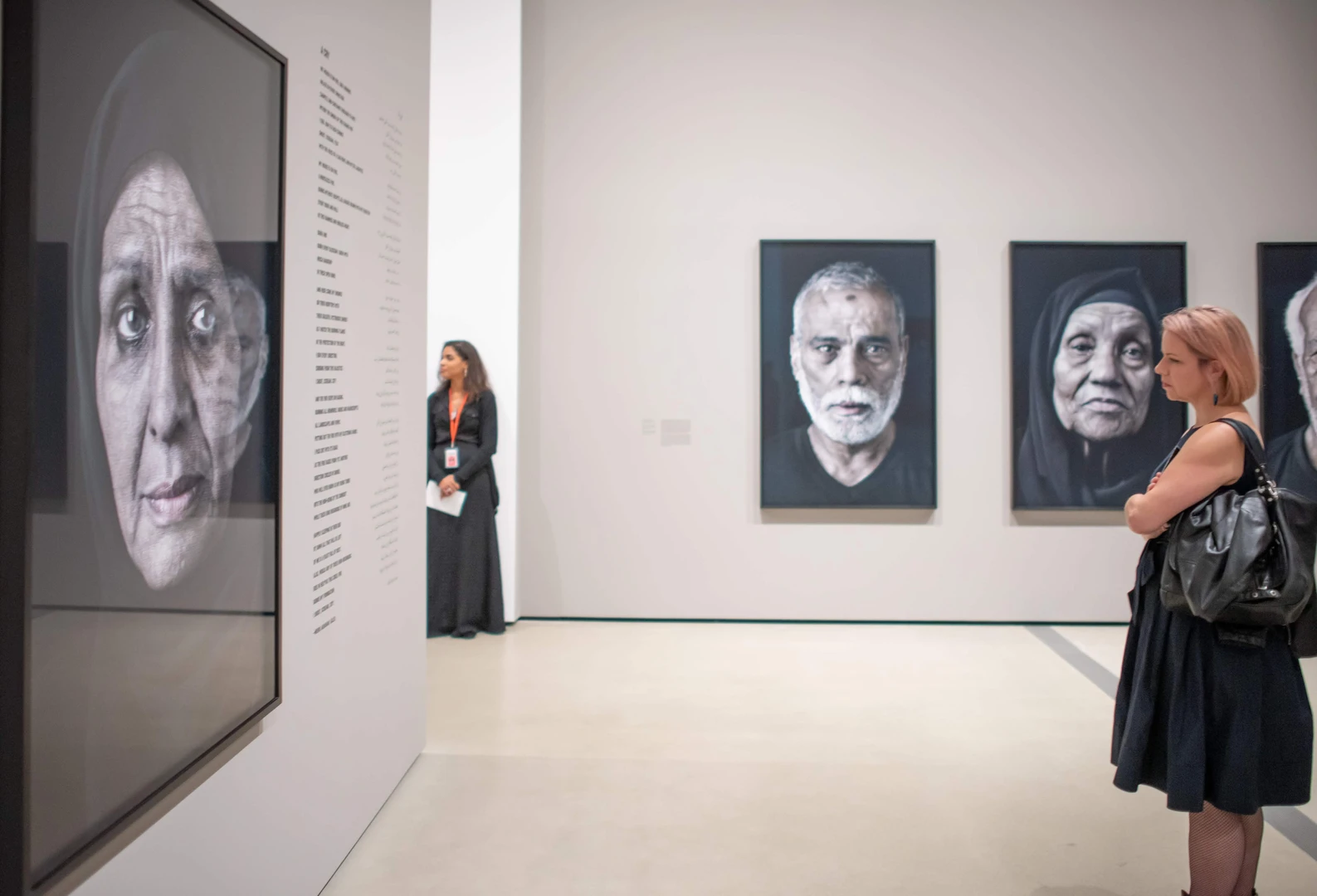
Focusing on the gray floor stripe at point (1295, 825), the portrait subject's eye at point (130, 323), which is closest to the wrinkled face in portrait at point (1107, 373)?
the gray floor stripe at point (1295, 825)

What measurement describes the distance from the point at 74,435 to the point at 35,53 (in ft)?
1.95

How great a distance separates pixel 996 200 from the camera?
269 inches

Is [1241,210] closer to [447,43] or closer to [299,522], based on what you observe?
[447,43]

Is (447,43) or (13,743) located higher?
(447,43)

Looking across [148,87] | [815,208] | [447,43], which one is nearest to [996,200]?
[815,208]

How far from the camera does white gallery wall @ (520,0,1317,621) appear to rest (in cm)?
682

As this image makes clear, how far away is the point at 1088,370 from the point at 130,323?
6377 millimetres

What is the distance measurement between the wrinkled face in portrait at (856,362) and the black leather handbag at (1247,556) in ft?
13.8

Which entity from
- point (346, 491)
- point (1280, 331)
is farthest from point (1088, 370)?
point (346, 491)

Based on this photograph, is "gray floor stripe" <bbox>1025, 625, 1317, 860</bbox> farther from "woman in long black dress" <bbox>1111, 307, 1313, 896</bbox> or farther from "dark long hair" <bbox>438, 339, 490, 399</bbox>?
"dark long hair" <bbox>438, 339, 490, 399</bbox>

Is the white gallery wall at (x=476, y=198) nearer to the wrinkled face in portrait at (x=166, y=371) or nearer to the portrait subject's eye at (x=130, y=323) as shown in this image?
the wrinkled face in portrait at (x=166, y=371)

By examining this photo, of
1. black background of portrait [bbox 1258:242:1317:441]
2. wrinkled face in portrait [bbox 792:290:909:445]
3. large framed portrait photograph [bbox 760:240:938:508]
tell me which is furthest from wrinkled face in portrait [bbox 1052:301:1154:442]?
wrinkled face in portrait [bbox 792:290:909:445]

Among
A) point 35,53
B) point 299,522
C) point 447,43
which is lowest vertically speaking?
point 299,522

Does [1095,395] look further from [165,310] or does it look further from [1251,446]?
[165,310]
